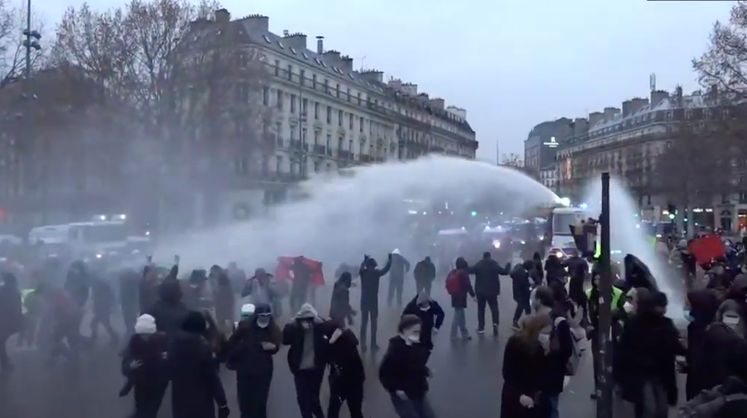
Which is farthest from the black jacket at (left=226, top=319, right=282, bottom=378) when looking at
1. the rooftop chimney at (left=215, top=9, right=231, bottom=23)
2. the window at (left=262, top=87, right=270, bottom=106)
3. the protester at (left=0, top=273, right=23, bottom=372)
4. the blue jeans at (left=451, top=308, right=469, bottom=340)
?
the window at (left=262, top=87, right=270, bottom=106)

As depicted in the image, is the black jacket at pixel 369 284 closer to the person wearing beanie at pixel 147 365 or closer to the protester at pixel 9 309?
the protester at pixel 9 309

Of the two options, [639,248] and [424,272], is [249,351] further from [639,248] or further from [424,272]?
[639,248]

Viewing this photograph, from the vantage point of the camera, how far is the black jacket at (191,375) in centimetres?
622

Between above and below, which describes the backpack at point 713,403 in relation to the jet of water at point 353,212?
below

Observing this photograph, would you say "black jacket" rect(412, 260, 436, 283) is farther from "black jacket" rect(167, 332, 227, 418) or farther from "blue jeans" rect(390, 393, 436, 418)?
"black jacket" rect(167, 332, 227, 418)

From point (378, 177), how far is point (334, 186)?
1765mm

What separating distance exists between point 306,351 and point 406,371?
130 centimetres

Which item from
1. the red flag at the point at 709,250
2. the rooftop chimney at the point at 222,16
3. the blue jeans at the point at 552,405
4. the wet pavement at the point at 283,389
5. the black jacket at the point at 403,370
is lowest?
the wet pavement at the point at 283,389

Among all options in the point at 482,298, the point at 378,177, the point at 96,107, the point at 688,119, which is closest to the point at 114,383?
the point at 482,298

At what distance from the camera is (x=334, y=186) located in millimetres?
29484

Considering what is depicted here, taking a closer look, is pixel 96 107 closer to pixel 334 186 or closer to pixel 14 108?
pixel 14 108

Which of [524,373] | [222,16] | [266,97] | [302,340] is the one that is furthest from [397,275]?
[266,97]

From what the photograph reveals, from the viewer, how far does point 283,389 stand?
10086 mm

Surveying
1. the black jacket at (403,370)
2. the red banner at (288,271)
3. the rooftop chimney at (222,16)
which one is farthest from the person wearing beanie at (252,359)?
the rooftop chimney at (222,16)
